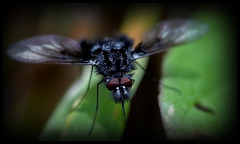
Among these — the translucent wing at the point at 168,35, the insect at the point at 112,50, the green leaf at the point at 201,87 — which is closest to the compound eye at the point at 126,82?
the insect at the point at 112,50

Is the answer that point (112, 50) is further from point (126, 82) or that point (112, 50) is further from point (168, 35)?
point (168, 35)

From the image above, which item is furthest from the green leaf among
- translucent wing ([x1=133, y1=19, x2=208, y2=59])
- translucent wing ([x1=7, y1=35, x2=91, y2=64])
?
translucent wing ([x1=7, y1=35, x2=91, y2=64])

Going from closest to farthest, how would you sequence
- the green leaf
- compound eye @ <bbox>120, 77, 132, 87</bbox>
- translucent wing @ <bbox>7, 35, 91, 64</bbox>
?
the green leaf → compound eye @ <bbox>120, 77, 132, 87</bbox> → translucent wing @ <bbox>7, 35, 91, 64</bbox>

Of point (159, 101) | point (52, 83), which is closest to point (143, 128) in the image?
point (159, 101)

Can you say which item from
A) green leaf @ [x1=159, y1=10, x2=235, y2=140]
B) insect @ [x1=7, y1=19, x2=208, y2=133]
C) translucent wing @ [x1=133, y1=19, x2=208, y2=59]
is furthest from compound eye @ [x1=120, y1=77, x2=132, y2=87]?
translucent wing @ [x1=133, y1=19, x2=208, y2=59]

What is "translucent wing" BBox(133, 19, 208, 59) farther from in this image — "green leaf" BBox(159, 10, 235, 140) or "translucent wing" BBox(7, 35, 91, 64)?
"translucent wing" BBox(7, 35, 91, 64)

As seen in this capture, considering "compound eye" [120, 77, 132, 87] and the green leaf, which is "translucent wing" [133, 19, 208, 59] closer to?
the green leaf

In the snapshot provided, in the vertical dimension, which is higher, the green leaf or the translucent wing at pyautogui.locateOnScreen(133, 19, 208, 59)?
the translucent wing at pyautogui.locateOnScreen(133, 19, 208, 59)

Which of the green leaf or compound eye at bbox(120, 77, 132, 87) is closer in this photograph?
the green leaf

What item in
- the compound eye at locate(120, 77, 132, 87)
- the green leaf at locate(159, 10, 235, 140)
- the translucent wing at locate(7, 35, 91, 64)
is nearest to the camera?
the green leaf at locate(159, 10, 235, 140)
